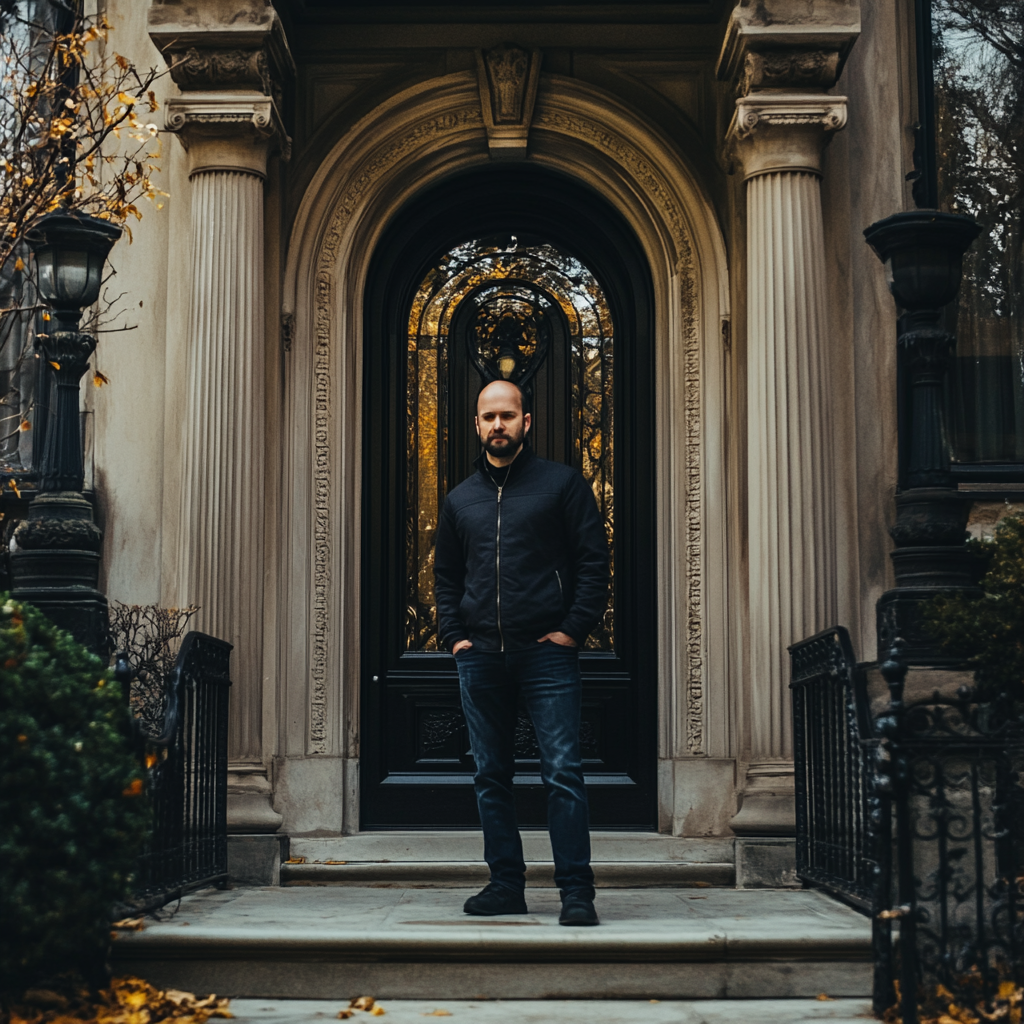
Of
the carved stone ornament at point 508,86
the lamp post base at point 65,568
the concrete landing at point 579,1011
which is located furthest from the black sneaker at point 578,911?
the carved stone ornament at point 508,86

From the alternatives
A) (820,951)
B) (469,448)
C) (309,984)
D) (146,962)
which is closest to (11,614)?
(146,962)

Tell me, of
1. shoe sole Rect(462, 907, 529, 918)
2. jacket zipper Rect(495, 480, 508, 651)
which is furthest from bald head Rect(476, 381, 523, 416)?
shoe sole Rect(462, 907, 529, 918)

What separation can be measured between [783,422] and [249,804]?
3.51 m

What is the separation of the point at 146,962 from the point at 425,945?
1054mm

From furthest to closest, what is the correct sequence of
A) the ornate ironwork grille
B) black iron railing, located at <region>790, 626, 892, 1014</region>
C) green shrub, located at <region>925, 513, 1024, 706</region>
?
1. green shrub, located at <region>925, 513, 1024, 706</region>
2. the ornate ironwork grille
3. black iron railing, located at <region>790, 626, 892, 1014</region>

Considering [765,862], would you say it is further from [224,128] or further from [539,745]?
[224,128]

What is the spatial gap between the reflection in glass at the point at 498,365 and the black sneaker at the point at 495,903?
277 cm

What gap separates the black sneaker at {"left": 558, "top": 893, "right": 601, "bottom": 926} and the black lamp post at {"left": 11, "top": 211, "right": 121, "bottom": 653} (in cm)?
246

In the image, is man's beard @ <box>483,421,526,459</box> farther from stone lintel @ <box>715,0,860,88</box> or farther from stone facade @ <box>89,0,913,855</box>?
stone lintel @ <box>715,0,860,88</box>

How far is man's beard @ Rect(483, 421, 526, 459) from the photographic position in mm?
5688

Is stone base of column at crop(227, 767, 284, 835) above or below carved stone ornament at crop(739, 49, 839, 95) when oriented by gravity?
below

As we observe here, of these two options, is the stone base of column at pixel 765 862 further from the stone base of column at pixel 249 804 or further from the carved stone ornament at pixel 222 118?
the carved stone ornament at pixel 222 118

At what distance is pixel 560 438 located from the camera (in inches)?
331

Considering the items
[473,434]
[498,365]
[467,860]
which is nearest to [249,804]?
[467,860]
